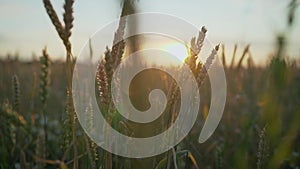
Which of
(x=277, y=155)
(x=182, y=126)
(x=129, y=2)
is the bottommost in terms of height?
(x=277, y=155)

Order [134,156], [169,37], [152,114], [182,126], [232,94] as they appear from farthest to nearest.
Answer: [232,94] < [169,37] < [152,114] < [134,156] < [182,126]

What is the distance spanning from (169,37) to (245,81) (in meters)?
1.67

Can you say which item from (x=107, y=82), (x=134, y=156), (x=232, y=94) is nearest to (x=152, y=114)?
(x=134, y=156)

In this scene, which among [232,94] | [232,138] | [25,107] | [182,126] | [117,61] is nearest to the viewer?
[117,61]

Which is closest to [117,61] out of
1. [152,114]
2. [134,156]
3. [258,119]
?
[134,156]

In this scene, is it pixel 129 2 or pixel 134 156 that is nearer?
pixel 129 2

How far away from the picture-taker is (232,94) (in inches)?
118

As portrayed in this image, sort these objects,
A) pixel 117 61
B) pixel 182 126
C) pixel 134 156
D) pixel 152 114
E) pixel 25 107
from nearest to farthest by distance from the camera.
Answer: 1. pixel 117 61
2. pixel 182 126
3. pixel 134 156
4. pixel 152 114
5. pixel 25 107

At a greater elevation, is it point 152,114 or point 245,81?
point 245,81

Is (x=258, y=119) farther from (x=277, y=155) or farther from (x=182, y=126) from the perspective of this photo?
(x=182, y=126)

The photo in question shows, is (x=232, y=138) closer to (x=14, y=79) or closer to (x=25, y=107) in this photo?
(x=14, y=79)

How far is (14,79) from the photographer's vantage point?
5.41 feet

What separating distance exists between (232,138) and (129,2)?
179 cm

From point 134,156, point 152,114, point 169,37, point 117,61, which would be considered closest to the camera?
point 117,61
